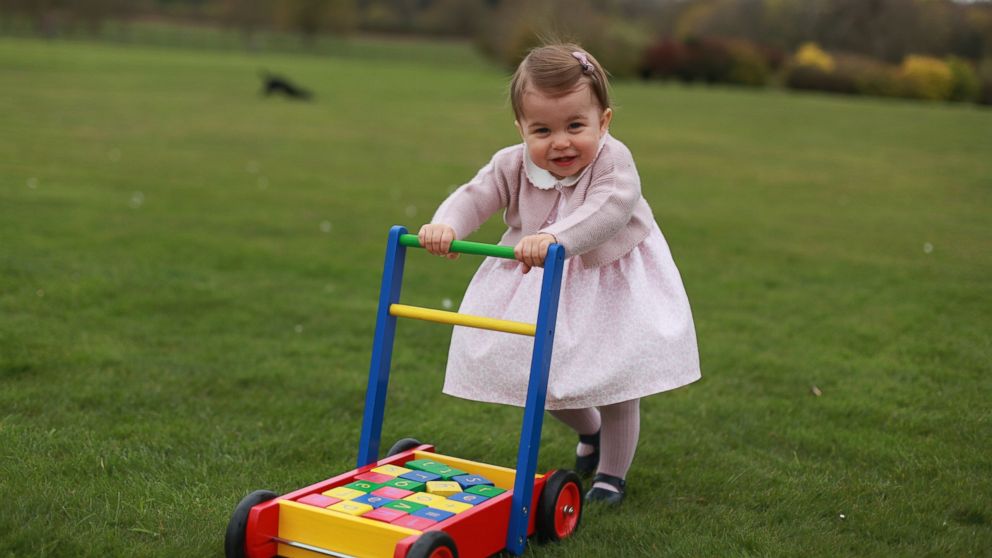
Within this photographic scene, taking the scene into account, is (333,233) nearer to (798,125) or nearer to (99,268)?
(99,268)

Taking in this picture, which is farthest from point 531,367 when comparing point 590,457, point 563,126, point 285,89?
point 285,89

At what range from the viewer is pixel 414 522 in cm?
290

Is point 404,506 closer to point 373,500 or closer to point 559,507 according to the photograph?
point 373,500

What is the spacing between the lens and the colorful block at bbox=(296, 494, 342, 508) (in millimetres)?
2994

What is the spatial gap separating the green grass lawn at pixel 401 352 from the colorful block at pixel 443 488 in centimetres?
35

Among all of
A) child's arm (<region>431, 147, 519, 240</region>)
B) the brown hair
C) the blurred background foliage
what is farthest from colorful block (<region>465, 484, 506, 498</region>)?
the blurred background foliage

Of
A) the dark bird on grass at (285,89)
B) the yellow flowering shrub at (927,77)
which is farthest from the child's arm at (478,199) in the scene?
the yellow flowering shrub at (927,77)

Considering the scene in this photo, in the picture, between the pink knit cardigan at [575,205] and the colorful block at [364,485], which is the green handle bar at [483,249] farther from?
the colorful block at [364,485]

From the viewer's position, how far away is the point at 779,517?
3.57 m

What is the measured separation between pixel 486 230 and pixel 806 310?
333 cm

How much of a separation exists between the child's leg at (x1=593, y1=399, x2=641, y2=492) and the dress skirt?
33 centimetres

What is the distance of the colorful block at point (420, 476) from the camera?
10.8 feet

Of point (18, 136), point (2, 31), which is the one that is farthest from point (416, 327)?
point (2, 31)

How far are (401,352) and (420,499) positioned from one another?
2.48 metres
